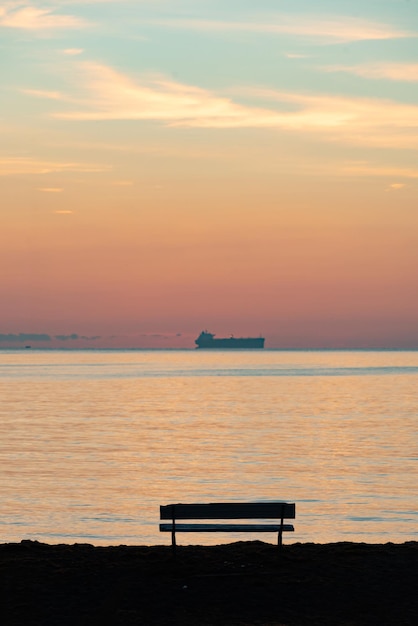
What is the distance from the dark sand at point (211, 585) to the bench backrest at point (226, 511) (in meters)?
0.80

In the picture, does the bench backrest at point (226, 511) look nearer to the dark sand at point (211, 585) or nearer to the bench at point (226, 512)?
the bench at point (226, 512)

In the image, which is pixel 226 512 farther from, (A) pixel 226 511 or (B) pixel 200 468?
(B) pixel 200 468

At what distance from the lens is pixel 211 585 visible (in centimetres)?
1388

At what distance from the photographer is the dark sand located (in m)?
12.6

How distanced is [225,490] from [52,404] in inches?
1943

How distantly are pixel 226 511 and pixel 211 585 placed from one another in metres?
1.22

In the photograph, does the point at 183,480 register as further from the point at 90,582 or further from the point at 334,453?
the point at 90,582

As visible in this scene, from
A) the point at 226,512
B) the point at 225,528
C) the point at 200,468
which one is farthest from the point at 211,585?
the point at 200,468

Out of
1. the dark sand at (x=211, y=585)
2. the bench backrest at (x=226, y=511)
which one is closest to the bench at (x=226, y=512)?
the bench backrest at (x=226, y=511)

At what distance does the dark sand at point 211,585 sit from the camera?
12.6 meters

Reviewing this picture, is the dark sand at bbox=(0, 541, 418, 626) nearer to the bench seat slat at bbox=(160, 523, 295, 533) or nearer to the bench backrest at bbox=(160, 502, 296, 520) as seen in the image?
the bench seat slat at bbox=(160, 523, 295, 533)

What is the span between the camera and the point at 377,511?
26.2 m

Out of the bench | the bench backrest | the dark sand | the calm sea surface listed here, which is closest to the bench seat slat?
the bench

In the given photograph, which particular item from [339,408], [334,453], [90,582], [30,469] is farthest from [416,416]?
[90,582]
